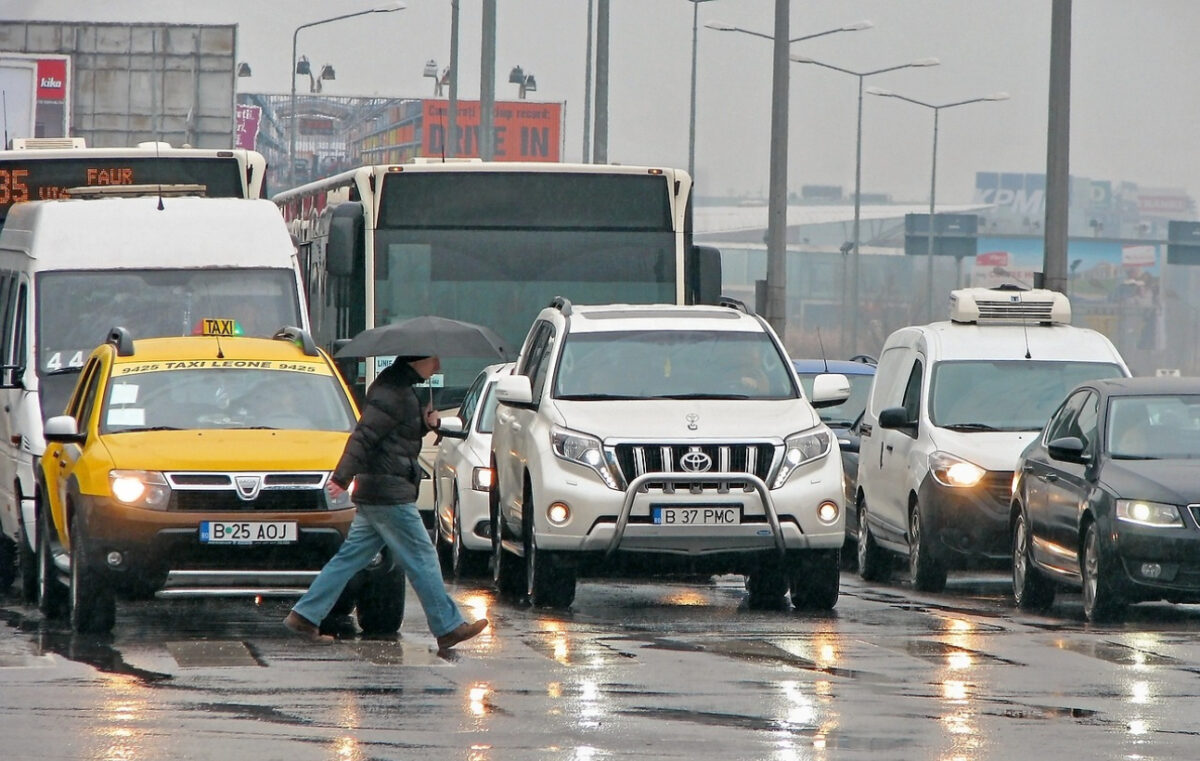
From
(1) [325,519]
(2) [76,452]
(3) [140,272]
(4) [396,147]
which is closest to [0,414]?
(3) [140,272]

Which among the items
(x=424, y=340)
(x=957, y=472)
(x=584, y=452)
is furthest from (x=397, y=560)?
(x=957, y=472)

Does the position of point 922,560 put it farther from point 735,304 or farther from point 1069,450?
point 1069,450

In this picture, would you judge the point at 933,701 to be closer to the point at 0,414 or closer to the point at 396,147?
the point at 0,414

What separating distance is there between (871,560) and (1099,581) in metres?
4.84

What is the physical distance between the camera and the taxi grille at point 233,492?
12.8 metres

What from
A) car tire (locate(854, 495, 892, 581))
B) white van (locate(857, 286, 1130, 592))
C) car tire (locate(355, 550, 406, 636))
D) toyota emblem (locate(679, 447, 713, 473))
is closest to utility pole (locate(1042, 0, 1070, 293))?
white van (locate(857, 286, 1130, 592))

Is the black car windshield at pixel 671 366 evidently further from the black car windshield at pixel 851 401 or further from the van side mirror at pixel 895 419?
the black car windshield at pixel 851 401

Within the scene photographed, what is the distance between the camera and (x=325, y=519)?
42.5 feet

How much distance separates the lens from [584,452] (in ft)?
47.5

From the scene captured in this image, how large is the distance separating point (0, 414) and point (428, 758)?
350 inches

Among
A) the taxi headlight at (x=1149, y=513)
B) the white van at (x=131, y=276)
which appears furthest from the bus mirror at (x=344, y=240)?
the taxi headlight at (x=1149, y=513)

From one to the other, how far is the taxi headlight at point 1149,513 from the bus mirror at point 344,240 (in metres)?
6.94

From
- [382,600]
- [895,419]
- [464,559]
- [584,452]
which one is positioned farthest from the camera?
[464,559]

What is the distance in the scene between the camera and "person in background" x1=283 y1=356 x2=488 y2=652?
485 inches
